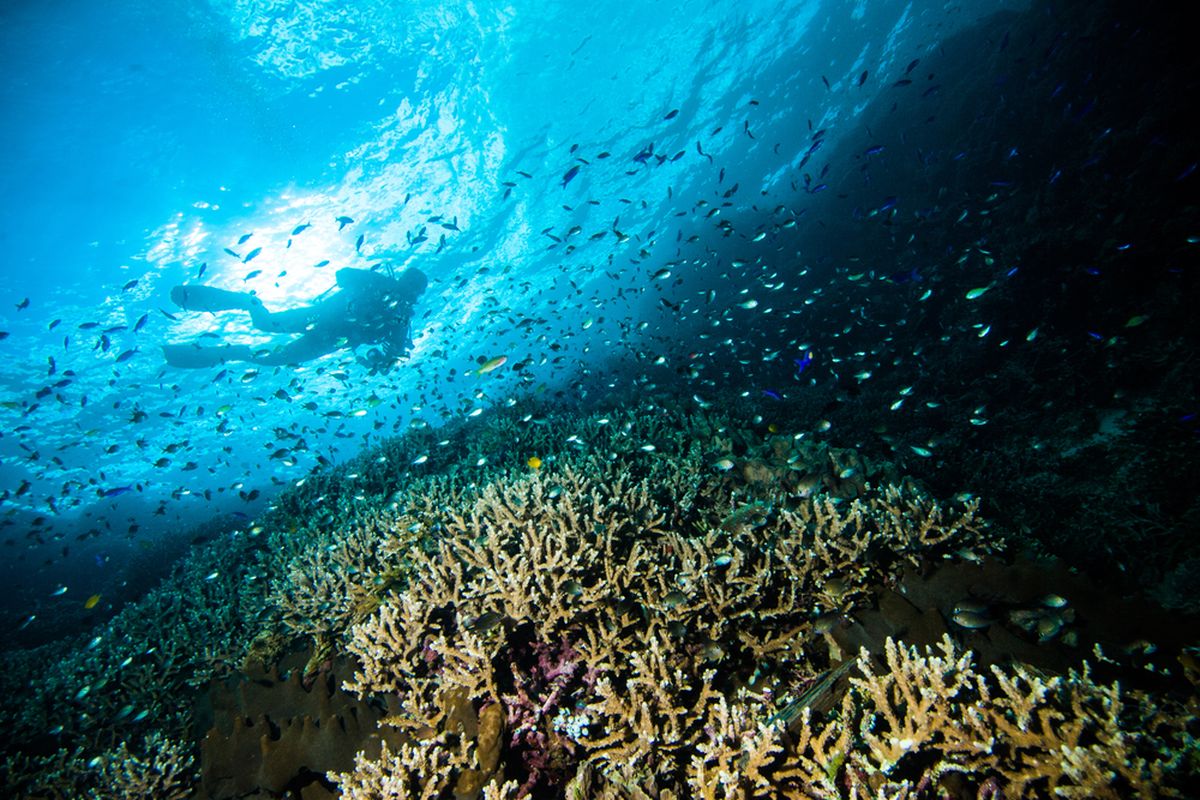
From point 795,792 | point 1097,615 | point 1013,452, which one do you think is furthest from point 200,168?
point 1013,452

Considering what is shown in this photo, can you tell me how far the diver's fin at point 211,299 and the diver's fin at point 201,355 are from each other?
2474 millimetres

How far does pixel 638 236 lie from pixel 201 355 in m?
21.8

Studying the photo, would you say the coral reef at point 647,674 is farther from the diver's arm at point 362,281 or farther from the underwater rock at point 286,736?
the diver's arm at point 362,281

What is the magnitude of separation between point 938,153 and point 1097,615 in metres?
19.9

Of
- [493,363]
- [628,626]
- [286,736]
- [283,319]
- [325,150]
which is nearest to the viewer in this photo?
[286,736]

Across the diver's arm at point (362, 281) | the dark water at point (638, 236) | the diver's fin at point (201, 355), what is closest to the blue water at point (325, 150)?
the dark water at point (638, 236)

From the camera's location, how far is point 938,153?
1686 centimetres

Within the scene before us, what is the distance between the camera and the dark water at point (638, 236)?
27.9 feet

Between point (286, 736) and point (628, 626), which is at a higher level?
point (286, 736)

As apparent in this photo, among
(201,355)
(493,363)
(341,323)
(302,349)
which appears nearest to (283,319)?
(302,349)

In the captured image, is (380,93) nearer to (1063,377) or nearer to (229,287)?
(229,287)

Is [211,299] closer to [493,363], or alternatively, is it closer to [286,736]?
[493,363]

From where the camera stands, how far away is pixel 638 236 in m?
19.1

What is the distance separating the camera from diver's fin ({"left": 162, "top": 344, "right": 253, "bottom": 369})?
2042 cm
